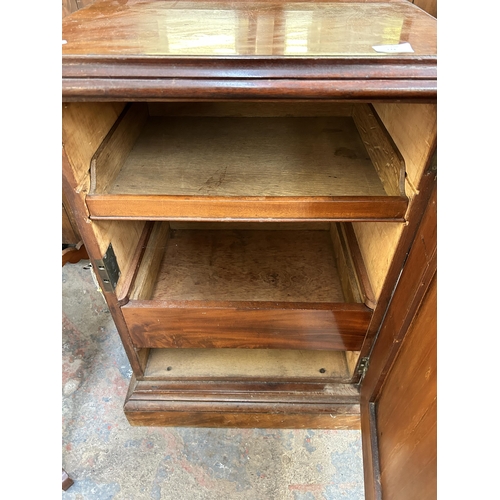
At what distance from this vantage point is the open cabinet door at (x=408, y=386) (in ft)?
1.71

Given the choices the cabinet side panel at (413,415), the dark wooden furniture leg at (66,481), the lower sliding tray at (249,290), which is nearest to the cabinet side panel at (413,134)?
the cabinet side panel at (413,415)

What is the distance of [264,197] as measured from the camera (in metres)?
0.57

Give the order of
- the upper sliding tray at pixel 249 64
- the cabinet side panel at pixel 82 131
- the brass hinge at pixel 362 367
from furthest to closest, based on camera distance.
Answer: the brass hinge at pixel 362 367 → the cabinet side panel at pixel 82 131 → the upper sliding tray at pixel 249 64

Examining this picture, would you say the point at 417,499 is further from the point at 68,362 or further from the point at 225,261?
the point at 68,362

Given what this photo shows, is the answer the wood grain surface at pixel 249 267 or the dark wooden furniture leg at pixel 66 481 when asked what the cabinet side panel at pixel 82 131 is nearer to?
the wood grain surface at pixel 249 267

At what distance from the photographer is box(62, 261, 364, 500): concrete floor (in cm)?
87

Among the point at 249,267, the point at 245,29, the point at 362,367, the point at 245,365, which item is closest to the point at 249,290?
the point at 249,267

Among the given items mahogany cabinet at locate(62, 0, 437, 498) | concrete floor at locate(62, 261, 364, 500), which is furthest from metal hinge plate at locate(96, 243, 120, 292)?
concrete floor at locate(62, 261, 364, 500)

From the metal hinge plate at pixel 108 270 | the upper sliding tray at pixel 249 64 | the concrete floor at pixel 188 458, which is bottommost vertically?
the concrete floor at pixel 188 458

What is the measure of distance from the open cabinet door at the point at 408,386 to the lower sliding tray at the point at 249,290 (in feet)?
0.27

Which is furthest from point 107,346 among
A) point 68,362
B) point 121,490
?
point 121,490

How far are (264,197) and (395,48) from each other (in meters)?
0.24

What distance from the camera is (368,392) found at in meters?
0.82

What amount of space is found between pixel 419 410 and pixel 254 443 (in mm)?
512
